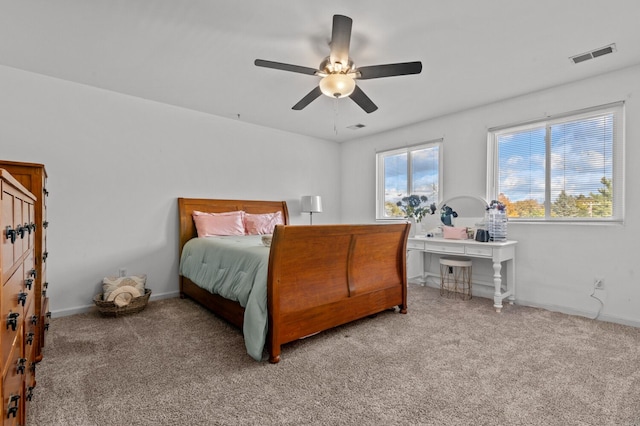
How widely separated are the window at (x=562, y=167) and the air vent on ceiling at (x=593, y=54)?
0.63 metres

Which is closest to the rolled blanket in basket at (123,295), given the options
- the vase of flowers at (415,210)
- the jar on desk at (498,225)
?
the vase of flowers at (415,210)

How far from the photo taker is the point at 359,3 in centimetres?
202

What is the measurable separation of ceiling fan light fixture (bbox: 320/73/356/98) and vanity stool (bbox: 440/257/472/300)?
2.41 m

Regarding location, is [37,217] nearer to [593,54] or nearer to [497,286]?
[497,286]

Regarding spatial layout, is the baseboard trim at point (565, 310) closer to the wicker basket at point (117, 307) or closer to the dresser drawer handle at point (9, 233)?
the wicker basket at point (117, 307)

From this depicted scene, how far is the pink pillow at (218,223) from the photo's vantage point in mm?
3887

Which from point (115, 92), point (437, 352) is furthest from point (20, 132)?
point (437, 352)

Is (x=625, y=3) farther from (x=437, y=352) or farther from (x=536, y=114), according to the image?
(x=437, y=352)

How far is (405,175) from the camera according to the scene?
4.94 meters

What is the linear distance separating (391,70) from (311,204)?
2.98 m

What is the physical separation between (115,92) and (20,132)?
97 cm

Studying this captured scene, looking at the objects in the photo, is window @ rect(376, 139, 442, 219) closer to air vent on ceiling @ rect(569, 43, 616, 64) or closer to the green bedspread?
air vent on ceiling @ rect(569, 43, 616, 64)

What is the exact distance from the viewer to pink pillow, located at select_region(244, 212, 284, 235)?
14.1ft

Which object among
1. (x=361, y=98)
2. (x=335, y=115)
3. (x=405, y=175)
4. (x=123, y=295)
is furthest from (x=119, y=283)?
(x=405, y=175)
